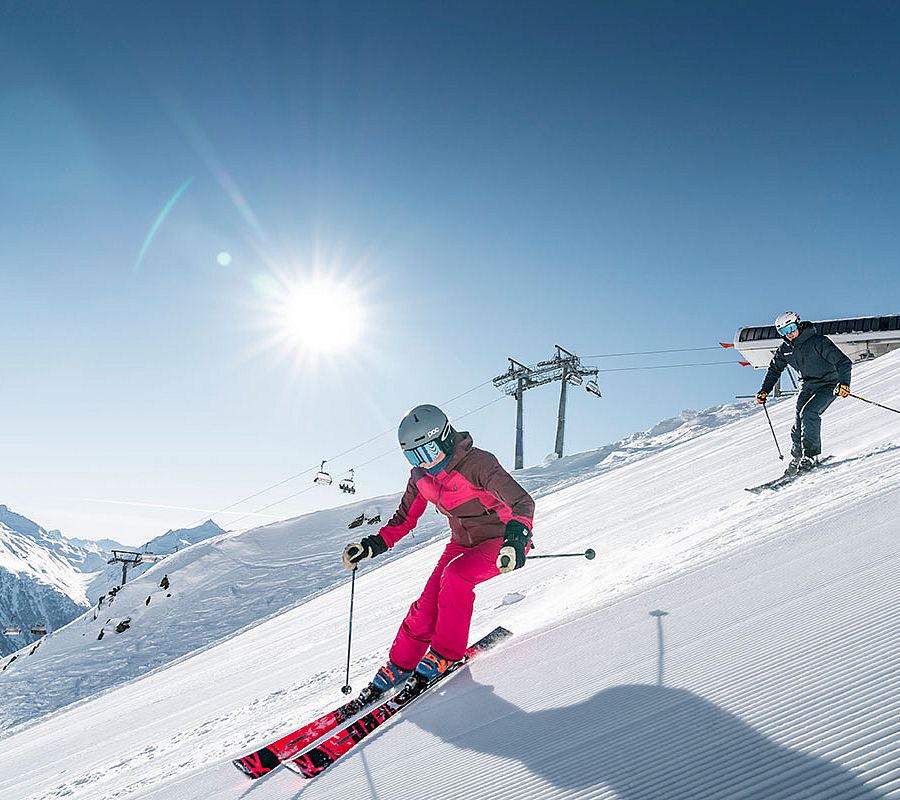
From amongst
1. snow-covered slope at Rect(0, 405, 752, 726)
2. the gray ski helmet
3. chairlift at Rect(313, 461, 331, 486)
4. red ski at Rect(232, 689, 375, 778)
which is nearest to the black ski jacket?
the gray ski helmet

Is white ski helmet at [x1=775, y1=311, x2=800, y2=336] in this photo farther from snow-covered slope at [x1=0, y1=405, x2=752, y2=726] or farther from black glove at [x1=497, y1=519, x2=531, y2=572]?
snow-covered slope at [x1=0, y1=405, x2=752, y2=726]

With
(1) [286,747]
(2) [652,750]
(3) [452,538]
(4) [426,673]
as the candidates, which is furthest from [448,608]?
(2) [652,750]

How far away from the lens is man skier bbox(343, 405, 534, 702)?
3520 millimetres

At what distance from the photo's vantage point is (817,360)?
707cm

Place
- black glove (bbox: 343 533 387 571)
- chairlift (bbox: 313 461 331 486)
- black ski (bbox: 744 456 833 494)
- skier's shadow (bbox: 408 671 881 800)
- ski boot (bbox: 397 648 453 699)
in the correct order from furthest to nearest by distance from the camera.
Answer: chairlift (bbox: 313 461 331 486) → black ski (bbox: 744 456 833 494) → black glove (bbox: 343 533 387 571) → ski boot (bbox: 397 648 453 699) → skier's shadow (bbox: 408 671 881 800)

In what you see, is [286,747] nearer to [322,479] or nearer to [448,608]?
[448,608]

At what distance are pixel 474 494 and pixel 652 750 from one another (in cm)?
222

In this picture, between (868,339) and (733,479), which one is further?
(868,339)

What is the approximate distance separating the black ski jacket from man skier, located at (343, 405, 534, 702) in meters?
5.05

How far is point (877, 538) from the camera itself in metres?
3.08

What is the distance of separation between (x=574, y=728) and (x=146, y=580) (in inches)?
647

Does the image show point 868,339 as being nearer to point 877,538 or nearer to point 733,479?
point 733,479

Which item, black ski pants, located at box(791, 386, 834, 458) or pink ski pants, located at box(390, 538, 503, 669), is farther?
black ski pants, located at box(791, 386, 834, 458)

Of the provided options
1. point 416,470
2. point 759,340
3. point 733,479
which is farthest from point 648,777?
point 759,340
